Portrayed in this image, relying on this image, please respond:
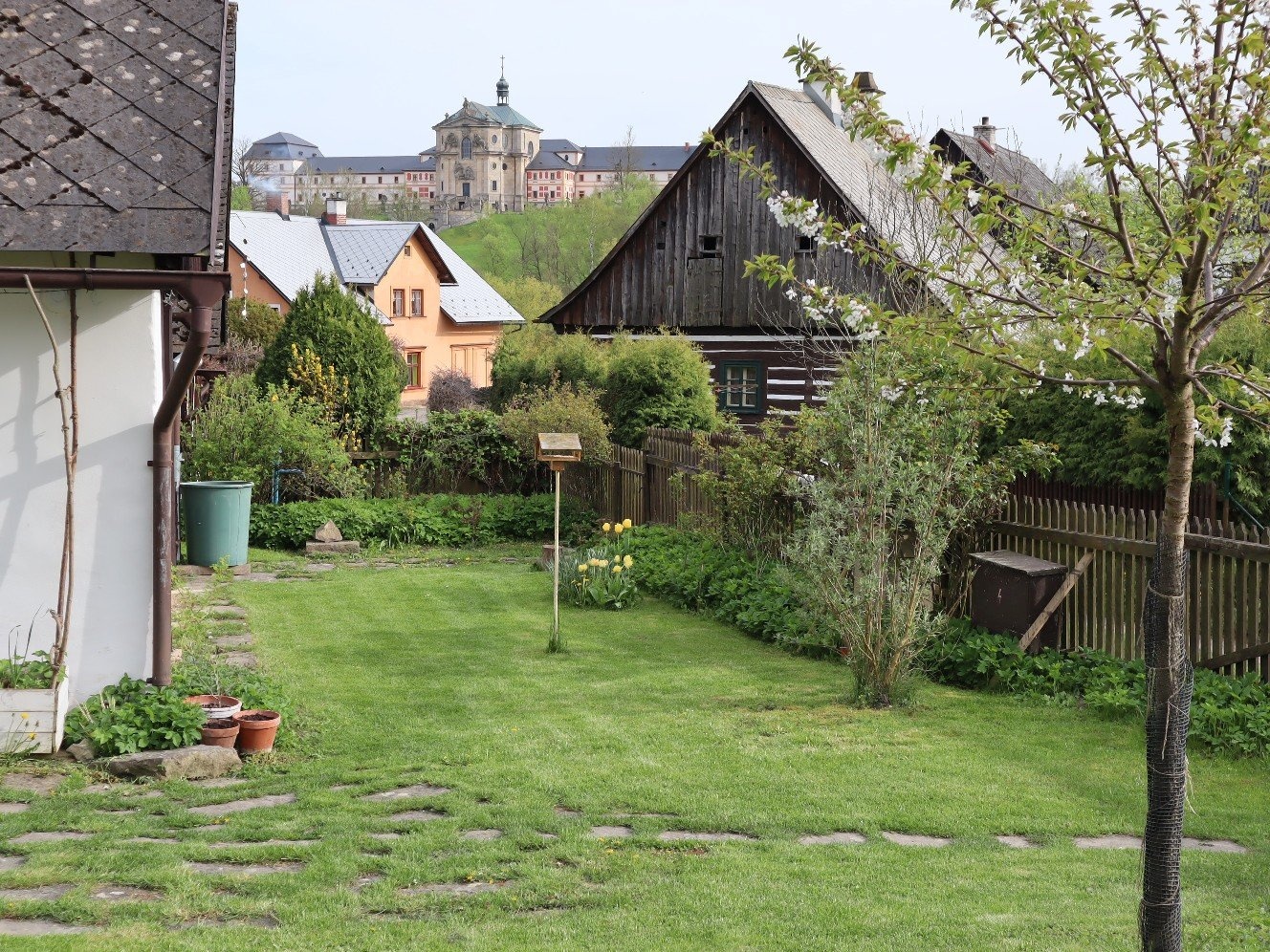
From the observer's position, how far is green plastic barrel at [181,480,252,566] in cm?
1585

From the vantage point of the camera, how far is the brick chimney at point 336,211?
174ft

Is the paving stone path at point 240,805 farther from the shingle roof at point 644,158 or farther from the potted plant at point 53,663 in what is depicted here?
the shingle roof at point 644,158

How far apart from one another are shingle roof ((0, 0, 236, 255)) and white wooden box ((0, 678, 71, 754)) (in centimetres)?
260

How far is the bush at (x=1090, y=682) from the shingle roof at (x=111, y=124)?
6.27 metres

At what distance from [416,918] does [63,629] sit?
151 inches

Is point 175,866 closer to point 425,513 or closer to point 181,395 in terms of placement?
point 181,395

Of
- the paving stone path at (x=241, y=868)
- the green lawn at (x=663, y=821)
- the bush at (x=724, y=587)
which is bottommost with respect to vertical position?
the paving stone path at (x=241, y=868)

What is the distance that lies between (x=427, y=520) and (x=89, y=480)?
1066 cm

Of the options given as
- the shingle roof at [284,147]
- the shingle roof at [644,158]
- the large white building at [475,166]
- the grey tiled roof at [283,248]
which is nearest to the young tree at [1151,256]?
the grey tiled roof at [283,248]

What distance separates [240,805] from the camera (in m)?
7.02

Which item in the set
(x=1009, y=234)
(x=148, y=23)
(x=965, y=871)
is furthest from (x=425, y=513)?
(x=1009, y=234)

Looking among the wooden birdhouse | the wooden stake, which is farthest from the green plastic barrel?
the wooden stake

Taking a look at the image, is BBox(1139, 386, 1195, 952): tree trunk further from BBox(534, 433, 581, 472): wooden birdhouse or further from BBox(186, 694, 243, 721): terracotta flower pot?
BBox(534, 433, 581, 472): wooden birdhouse

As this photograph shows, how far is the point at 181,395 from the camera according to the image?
26.4 ft
